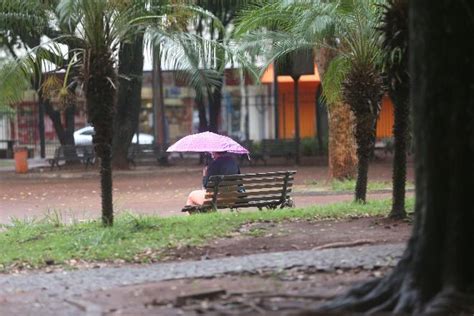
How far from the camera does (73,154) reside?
28562 mm

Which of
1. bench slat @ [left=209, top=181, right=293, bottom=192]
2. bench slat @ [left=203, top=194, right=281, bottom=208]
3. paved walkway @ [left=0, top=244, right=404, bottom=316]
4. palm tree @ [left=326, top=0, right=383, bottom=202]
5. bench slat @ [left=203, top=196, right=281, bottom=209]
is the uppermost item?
palm tree @ [left=326, top=0, right=383, bottom=202]

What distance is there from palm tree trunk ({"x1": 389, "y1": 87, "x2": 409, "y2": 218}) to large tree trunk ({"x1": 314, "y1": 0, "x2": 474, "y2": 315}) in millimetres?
4760

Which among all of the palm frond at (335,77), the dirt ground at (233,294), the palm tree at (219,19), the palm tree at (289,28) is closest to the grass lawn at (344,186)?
the palm tree at (289,28)

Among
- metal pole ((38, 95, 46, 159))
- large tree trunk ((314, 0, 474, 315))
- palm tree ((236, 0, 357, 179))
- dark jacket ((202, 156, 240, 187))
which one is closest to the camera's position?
large tree trunk ((314, 0, 474, 315))

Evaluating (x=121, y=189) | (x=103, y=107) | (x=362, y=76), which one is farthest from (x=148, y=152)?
(x=103, y=107)

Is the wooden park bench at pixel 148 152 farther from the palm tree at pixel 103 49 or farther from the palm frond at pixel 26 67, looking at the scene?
the palm tree at pixel 103 49

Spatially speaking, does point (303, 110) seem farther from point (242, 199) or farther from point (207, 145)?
point (242, 199)

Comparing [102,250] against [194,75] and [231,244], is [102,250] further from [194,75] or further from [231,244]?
[194,75]

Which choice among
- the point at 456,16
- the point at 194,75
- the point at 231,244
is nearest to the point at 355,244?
the point at 231,244

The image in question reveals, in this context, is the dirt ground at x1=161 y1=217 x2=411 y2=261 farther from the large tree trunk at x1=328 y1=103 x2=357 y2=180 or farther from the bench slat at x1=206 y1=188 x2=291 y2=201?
the large tree trunk at x1=328 y1=103 x2=357 y2=180

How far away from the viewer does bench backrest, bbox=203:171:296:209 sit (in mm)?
12164

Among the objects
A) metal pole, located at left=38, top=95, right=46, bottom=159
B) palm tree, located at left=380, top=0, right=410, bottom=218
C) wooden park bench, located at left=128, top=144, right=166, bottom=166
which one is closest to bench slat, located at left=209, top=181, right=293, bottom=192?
palm tree, located at left=380, top=0, right=410, bottom=218

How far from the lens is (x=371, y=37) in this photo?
40.7 ft

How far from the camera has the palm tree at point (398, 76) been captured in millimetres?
9703
